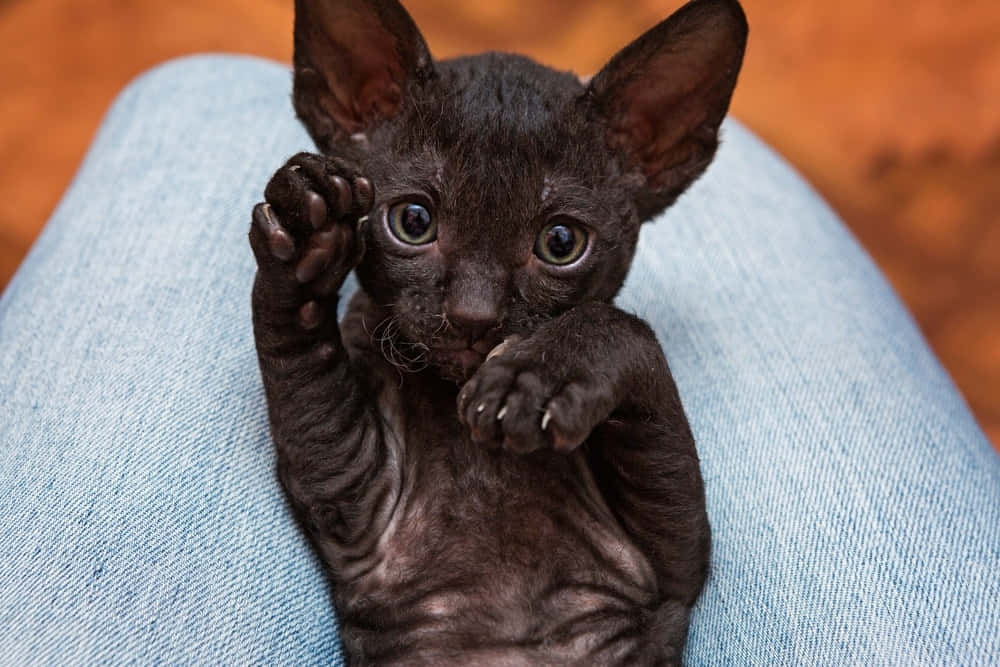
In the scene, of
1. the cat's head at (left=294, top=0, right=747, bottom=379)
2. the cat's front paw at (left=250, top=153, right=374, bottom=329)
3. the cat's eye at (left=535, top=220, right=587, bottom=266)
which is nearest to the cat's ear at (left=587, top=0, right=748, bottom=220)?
the cat's head at (left=294, top=0, right=747, bottom=379)

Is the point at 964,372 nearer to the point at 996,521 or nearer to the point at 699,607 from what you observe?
the point at 996,521

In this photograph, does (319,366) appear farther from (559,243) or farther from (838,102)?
(838,102)

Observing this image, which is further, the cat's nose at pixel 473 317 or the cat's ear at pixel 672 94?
the cat's ear at pixel 672 94

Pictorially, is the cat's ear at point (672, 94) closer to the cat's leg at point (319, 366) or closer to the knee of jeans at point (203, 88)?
the cat's leg at point (319, 366)

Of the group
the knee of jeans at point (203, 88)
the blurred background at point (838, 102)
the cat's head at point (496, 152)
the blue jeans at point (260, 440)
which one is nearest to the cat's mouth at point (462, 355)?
the cat's head at point (496, 152)

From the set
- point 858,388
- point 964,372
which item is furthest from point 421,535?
point 964,372
